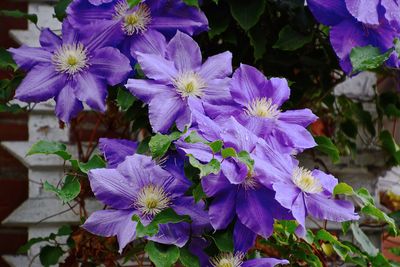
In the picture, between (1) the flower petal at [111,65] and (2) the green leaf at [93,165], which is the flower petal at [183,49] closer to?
(1) the flower petal at [111,65]

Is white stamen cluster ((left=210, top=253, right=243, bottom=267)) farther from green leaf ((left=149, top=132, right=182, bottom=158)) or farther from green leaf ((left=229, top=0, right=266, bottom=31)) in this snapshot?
green leaf ((left=229, top=0, right=266, bottom=31))

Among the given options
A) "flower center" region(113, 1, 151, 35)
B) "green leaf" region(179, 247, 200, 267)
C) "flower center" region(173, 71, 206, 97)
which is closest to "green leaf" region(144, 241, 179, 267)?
"green leaf" region(179, 247, 200, 267)

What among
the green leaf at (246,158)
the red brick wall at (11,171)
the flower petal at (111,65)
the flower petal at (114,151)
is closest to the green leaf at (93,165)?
the flower petal at (114,151)

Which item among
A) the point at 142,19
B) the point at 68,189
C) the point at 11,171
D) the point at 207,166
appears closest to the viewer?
the point at 207,166

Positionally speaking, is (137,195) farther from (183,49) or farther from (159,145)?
(183,49)

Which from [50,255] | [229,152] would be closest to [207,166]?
[229,152]

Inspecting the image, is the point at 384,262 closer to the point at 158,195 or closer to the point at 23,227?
the point at 158,195

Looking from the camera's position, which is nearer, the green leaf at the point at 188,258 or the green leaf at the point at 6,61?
the green leaf at the point at 188,258
